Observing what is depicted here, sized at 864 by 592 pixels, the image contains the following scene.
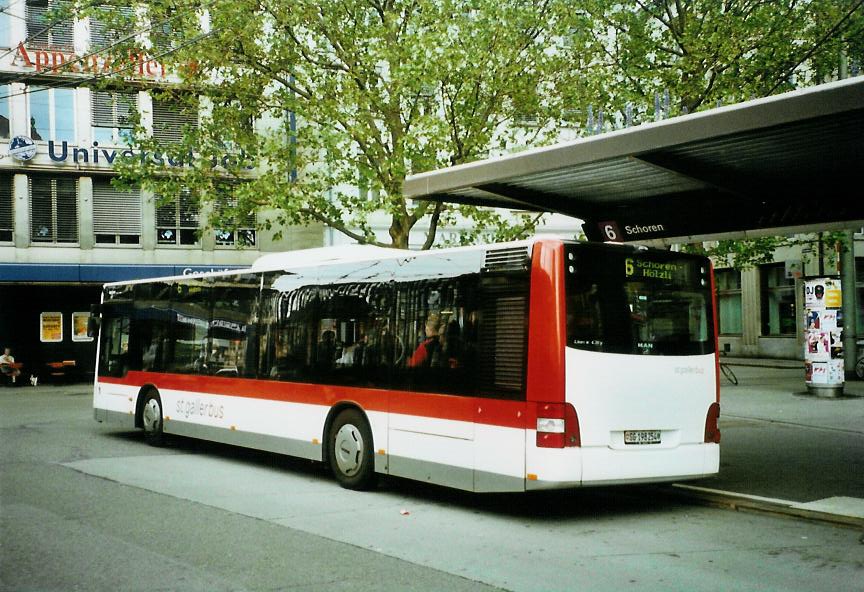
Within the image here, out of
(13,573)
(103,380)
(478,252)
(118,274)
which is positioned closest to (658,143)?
(478,252)

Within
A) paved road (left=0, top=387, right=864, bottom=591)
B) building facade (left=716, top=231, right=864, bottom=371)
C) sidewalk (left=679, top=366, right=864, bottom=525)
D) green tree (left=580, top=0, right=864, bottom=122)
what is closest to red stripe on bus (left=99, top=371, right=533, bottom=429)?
paved road (left=0, top=387, right=864, bottom=591)

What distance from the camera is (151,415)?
15.3 meters

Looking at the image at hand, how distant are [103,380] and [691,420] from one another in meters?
11.0

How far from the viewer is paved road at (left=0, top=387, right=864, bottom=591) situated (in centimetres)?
671

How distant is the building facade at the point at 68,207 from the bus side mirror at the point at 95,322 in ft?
39.4

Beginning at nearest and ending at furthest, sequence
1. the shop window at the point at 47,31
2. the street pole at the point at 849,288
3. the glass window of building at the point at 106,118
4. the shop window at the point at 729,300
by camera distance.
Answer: the street pole at the point at 849,288
the shop window at the point at 47,31
the glass window of building at the point at 106,118
the shop window at the point at 729,300

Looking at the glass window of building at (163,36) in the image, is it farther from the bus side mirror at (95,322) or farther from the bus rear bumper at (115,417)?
the bus rear bumper at (115,417)

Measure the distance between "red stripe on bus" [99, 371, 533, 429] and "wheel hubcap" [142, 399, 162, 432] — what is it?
0.32 meters

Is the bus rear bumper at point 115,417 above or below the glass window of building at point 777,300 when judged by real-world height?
below

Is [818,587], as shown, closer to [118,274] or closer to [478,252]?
[478,252]

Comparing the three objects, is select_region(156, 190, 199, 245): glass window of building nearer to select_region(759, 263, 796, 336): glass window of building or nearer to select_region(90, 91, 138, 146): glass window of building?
select_region(90, 91, 138, 146): glass window of building

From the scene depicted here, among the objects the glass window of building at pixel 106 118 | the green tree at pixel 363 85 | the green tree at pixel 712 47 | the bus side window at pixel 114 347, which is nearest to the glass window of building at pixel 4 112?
the glass window of building at pixel 106 118

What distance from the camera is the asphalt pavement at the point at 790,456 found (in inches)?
375

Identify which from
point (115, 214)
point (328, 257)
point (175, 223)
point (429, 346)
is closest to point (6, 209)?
point (115, 214)
